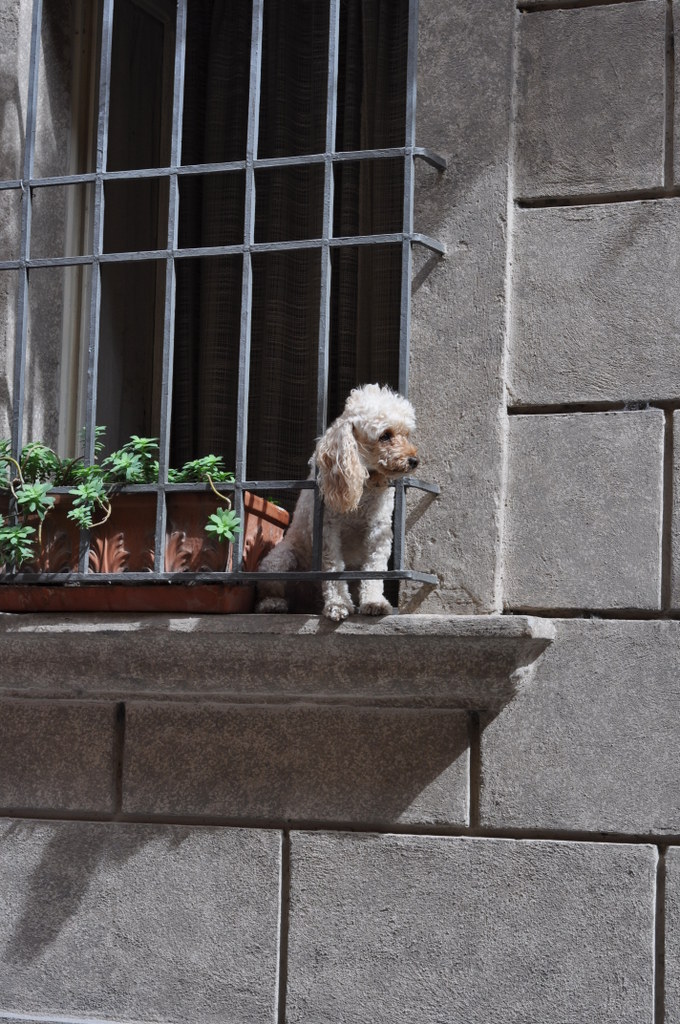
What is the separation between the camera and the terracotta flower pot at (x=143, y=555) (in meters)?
4.70

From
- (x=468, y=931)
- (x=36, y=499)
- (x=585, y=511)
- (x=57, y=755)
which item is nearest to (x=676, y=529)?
(x=585, y=511)

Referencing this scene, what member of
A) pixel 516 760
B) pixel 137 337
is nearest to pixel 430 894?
pixel 516 760

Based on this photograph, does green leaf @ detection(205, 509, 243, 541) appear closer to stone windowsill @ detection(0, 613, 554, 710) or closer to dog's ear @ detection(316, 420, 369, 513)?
stone windowsill @ detection(0, 613, 554, 710)

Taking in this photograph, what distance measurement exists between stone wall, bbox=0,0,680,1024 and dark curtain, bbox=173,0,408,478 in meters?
0.93

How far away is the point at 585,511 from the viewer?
180 inches

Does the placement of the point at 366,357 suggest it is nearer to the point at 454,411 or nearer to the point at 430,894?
the point at 454,411

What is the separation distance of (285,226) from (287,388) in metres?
0.70

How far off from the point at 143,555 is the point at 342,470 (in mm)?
864

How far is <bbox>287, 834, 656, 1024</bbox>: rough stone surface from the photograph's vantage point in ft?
14.2

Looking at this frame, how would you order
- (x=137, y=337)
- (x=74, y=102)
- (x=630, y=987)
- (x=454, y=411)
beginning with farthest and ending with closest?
(x=137, y=337)
(x=74, y=102)
(x=454, y=411)
(x=630, y=987)

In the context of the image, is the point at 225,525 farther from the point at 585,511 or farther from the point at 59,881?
the point at 59,881

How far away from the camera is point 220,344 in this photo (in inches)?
236

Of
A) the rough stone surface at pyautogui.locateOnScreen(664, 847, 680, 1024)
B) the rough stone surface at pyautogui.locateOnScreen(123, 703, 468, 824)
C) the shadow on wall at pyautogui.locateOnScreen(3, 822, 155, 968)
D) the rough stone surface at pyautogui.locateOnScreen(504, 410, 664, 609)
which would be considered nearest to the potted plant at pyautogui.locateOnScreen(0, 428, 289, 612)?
the rough stone surface at pyautogui.locateOnScreen(123, 703, 468, 824)

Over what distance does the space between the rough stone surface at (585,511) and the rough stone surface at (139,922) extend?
127 centimetres
